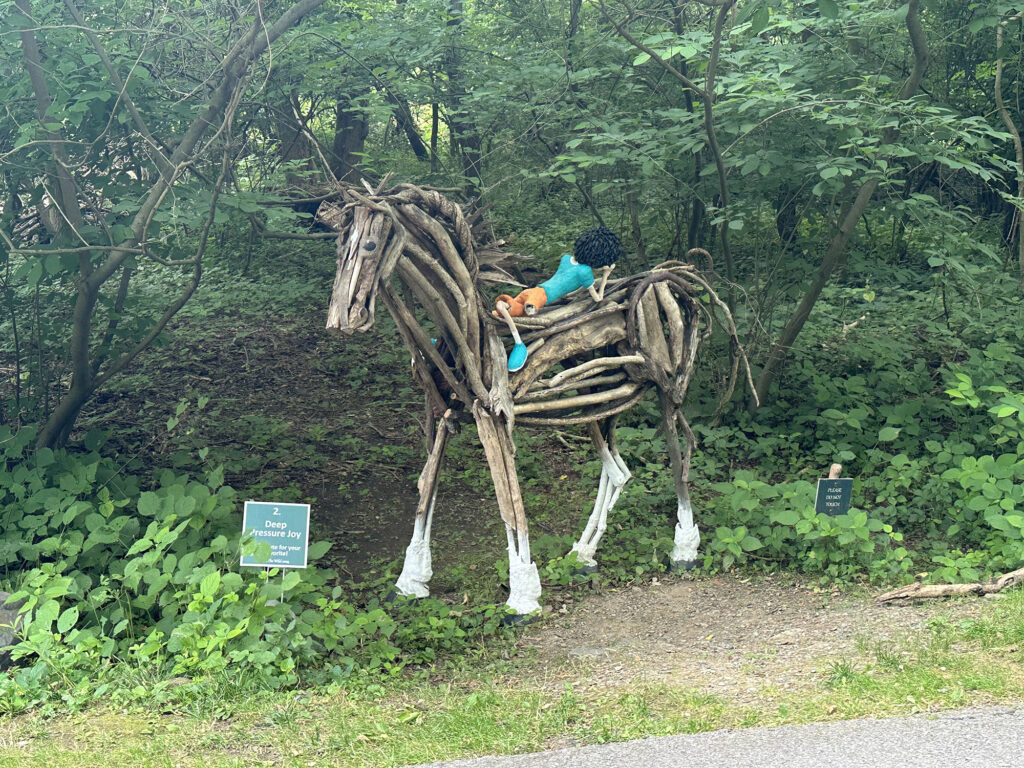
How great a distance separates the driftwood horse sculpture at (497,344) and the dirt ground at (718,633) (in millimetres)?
351

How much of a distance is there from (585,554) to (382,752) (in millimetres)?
2524

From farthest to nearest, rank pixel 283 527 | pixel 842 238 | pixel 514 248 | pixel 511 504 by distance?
pixel 514 248, pixel 842 238, pixel 511 504, pixel 283 527

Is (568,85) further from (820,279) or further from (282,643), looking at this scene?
(282,643)

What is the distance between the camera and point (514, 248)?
10.4 metres

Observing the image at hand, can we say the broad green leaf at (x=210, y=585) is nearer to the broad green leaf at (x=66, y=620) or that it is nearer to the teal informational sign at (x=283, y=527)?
the teal informational sign at (x=283, y=527)

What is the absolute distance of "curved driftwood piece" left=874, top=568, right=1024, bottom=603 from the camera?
4867mm

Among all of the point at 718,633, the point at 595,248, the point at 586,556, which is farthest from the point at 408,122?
the point at 718,633

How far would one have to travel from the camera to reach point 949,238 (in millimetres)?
6605

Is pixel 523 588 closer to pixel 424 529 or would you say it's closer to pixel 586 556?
pixel 424 529

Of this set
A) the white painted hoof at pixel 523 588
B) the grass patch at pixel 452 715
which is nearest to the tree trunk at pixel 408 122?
the white painted hoof at pixel 523 588

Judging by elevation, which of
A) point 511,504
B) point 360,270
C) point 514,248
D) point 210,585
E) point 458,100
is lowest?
point 210,585

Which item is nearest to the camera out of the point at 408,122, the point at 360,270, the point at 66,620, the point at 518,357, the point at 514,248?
the point at 360,270

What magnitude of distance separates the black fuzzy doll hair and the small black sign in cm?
193

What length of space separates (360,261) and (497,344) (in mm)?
1059
